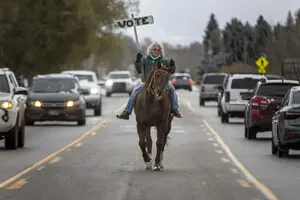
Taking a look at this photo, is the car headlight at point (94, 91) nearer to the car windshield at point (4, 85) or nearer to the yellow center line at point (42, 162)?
the yellow center line at point (42, 162)

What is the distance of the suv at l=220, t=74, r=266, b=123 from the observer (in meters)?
39.6

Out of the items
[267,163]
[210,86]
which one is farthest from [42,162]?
[210,86]

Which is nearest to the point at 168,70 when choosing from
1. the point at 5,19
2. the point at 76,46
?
the point at 5,19

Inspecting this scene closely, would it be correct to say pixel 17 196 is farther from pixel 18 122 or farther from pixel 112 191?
pixel 18 122

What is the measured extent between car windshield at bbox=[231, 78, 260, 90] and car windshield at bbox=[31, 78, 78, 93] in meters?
6.71

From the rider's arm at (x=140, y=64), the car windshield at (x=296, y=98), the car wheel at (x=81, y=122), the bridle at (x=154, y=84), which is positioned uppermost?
the rider's arm at (x=140, y=64)

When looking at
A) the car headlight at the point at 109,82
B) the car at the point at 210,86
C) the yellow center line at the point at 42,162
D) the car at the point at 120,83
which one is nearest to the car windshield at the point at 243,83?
the yellow center line at the point at 42,162

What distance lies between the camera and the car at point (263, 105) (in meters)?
28.8

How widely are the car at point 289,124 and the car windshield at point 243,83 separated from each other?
18.4m

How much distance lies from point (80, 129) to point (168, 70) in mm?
16618

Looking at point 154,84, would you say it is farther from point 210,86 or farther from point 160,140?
point 210,86

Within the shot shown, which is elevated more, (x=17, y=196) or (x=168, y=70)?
(x=168, y=70)

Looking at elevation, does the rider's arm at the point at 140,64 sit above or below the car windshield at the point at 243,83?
above

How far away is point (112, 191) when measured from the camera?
14930 millimetres
